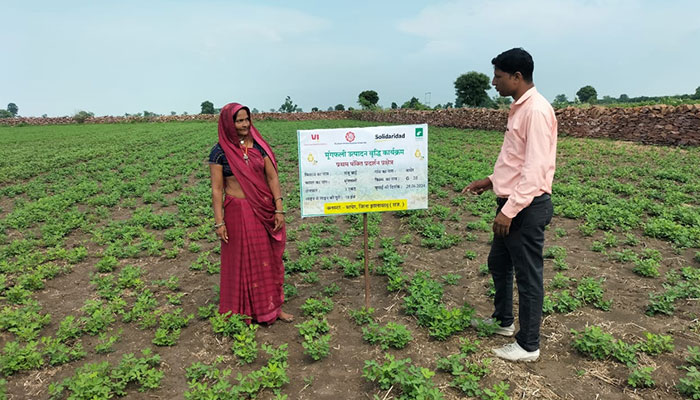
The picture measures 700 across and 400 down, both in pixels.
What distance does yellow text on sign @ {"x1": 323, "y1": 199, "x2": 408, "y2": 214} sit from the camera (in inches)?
154

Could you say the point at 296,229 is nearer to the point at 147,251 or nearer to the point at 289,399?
the point at 147,251

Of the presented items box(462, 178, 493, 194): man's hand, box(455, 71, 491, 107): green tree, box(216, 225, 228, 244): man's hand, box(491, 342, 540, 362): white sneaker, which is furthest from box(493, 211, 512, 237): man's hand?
box(455, 71, 491, 107): green tree

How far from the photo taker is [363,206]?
3947mm

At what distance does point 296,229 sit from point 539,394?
4912 millimetres

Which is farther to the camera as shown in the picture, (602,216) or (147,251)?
(602,216)

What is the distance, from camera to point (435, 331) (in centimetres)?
362

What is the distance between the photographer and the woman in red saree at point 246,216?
3.77 metres

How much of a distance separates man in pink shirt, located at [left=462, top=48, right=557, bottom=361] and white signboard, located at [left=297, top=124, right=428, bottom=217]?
868 mm

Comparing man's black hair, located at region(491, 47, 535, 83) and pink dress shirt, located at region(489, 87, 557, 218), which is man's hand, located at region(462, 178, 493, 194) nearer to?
pink dress shirt, located at region(489, 87, 557, 218)

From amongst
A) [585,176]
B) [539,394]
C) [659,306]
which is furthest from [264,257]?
[585,176]

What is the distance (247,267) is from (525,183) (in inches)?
99.5

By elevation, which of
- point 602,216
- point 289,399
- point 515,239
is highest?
point 515,239

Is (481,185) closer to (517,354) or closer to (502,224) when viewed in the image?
(502,224)

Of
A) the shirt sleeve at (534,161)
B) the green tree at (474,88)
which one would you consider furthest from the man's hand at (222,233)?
the green tree at (474,88)
